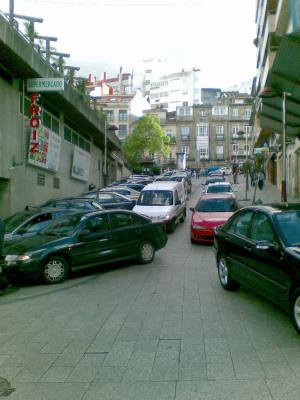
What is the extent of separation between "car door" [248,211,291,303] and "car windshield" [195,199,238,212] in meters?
9.30

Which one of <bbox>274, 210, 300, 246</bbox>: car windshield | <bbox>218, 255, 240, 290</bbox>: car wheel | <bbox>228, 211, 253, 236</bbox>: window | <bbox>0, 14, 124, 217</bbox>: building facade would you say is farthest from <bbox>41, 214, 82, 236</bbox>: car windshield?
<bbox>0, 14, 124, 217</bbox>: building facade

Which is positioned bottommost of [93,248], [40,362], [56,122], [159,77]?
[40,362]

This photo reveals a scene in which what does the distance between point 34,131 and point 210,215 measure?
35.4 ft

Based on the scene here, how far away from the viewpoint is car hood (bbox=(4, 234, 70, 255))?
419 inches

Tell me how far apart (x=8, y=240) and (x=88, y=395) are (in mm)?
8340

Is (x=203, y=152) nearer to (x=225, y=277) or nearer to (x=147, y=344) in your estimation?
(x=225, y=277)

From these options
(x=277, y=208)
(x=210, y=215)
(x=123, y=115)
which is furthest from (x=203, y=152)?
(x=277, y=208)

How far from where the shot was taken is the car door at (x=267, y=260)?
6449 millimetres

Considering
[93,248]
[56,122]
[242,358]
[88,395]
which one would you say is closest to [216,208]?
[93,248]

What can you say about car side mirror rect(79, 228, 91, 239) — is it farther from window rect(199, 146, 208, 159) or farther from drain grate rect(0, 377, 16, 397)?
window rect(199, 146, 208, 159)

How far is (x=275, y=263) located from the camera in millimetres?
6609

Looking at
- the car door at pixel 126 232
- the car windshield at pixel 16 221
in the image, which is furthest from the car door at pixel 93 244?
the car windshield at pixel 16 221

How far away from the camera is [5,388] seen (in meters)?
4.82

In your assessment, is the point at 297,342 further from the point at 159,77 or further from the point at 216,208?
the point at 159,77
